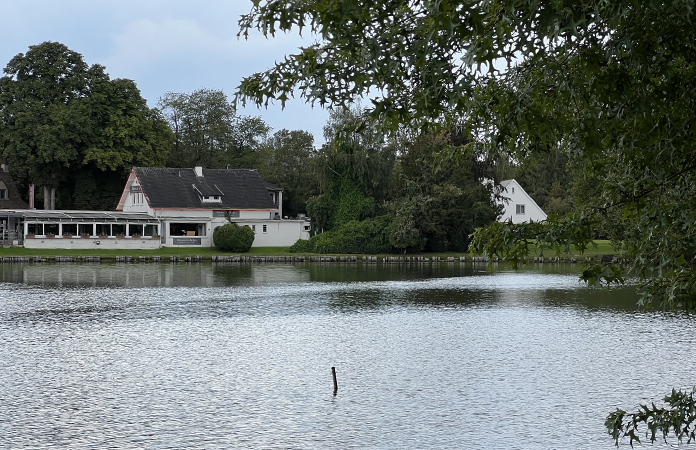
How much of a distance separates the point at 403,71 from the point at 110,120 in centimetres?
6297

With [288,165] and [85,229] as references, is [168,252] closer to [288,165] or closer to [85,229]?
[85,229]

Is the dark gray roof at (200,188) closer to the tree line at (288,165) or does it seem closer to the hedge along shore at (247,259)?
the tree line at (288,165)

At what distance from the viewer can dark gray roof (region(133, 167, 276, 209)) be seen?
6338 cm

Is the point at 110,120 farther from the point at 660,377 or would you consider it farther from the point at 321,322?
the point at 660,377

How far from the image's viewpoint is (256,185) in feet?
223

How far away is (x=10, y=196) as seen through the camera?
6900 cm

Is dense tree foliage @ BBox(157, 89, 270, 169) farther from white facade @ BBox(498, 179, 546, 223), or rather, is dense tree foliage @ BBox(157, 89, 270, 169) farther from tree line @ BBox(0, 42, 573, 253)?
white facade @ BBox(498, 179, 546, 223)

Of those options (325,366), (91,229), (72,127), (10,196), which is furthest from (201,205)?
(325,366)

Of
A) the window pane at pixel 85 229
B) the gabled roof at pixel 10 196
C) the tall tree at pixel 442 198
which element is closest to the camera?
the tall tree at pixel 442 198

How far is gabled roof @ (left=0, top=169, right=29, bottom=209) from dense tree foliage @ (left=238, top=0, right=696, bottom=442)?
6697 centimetres

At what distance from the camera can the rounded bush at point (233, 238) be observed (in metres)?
59.6

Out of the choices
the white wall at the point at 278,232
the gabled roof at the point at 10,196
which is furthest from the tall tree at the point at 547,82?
the gabled roof at the point at 10,196

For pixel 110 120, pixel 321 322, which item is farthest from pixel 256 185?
pixel 321 322

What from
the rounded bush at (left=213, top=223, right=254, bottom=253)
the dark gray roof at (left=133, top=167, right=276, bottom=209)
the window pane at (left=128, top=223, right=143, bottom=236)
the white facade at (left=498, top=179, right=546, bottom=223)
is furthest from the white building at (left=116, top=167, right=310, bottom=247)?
the white facade at (left=498, top=179, right=546, bottom=223)
